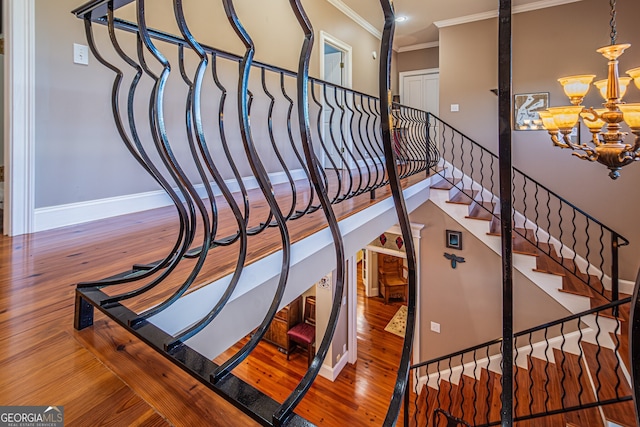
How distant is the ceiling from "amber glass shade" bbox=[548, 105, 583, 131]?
3.03 m

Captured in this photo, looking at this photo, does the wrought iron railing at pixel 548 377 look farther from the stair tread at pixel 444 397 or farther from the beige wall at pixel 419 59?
the beige wall at pixel 419 59

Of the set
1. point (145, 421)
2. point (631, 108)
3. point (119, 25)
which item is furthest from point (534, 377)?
point (119, 25)

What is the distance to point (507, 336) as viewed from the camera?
556mm

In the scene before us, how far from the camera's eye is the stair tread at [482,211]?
437cm

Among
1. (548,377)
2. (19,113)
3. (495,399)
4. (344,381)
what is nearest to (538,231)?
(548,377)

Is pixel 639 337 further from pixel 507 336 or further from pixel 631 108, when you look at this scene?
pixel 631 108

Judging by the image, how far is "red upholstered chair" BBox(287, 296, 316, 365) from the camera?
505cm

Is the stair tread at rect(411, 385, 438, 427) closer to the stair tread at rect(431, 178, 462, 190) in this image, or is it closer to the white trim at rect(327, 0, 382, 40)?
the stair tread at rect(431, 178, 462, 190)

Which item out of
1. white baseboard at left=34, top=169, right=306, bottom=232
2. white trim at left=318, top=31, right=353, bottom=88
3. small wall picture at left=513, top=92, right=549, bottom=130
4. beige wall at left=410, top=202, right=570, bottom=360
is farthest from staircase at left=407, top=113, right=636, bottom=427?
white baseboard at left=34, top=169, right=306, bottom=232

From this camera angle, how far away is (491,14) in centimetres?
470

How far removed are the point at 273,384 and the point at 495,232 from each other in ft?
12.0

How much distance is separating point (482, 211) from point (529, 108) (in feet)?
5.21

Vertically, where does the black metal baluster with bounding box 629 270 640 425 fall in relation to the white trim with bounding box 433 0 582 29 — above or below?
below

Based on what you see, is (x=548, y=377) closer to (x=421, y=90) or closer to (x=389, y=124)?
(x=389, y=124)
